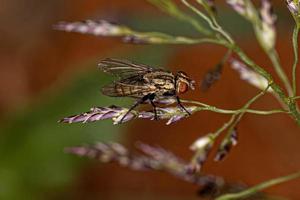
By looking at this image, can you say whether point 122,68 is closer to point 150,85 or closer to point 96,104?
point 150,85

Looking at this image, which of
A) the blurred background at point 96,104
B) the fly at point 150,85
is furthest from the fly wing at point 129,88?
the blurred background at point 96,104

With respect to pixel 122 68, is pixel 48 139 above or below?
below

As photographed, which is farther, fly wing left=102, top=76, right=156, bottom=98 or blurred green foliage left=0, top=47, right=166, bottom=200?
blurred green foliage left=0, top=47, right=166, bottom=200

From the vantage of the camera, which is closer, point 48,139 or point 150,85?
point 150,85

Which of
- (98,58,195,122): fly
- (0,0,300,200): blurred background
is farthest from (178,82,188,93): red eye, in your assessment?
(0,0,300,200): blurred background

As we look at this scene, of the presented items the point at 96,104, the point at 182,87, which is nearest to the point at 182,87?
the point at 182,87

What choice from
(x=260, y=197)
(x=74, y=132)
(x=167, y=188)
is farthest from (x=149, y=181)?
(x=260, y=197)

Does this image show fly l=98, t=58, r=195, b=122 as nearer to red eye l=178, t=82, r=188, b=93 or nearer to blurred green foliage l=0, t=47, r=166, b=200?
red eye l=178, t=82, r=188, b=93

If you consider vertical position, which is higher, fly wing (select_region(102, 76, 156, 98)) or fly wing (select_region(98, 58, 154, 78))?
fly wing (select_region(98, 58, 154, 78))
